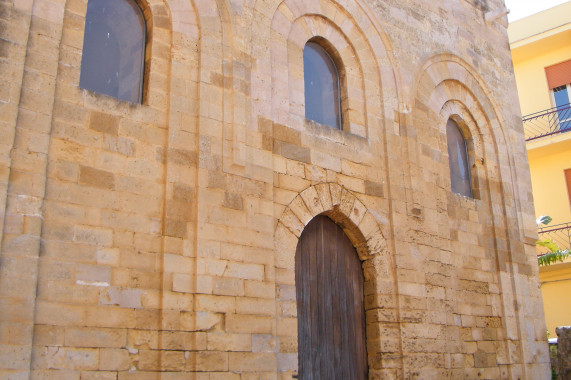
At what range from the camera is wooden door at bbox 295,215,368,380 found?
683cm

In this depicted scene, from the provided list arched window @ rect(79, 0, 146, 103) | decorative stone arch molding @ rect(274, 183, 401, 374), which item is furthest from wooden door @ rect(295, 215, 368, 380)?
arched window @ rect(79, 0, 146, 103)

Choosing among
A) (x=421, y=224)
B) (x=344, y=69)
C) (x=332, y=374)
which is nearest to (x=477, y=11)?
(x=344, y=69)

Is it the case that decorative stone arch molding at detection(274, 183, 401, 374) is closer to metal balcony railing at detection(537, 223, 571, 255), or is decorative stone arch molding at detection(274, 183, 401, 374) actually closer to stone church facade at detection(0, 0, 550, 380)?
stone church facade at detection(0, 0, 550, 380)

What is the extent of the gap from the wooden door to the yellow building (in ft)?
31.3

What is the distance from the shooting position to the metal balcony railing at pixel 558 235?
1524 cm

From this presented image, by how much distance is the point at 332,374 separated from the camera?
6.95 metres

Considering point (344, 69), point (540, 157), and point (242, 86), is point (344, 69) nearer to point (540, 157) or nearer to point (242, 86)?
point (242, 86)

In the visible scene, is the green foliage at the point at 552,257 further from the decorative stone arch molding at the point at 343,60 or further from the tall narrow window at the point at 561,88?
the decorative stone arch molding at the point at 343,60

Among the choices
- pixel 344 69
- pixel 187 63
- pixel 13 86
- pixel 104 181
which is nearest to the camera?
pixel 13 86

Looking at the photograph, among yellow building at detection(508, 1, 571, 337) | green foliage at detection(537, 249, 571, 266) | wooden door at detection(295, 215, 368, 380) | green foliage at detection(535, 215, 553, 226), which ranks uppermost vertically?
yellow building at detection(508, 1, 571, 337)

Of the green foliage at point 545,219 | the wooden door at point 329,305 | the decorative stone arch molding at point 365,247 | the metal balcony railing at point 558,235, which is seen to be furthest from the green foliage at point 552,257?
the wooden door at point 329,305

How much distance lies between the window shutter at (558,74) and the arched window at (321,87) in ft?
34.9

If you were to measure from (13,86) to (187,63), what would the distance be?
181 centimetres

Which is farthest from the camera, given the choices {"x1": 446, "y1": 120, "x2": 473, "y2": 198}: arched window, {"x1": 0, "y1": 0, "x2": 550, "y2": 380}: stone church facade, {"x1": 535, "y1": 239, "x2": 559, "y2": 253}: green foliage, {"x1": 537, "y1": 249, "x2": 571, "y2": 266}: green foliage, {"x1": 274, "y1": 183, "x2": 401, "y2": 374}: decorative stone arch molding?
{"x1": 535, "y1": 239, "x2": 559, "y2": 253}: green foliage
